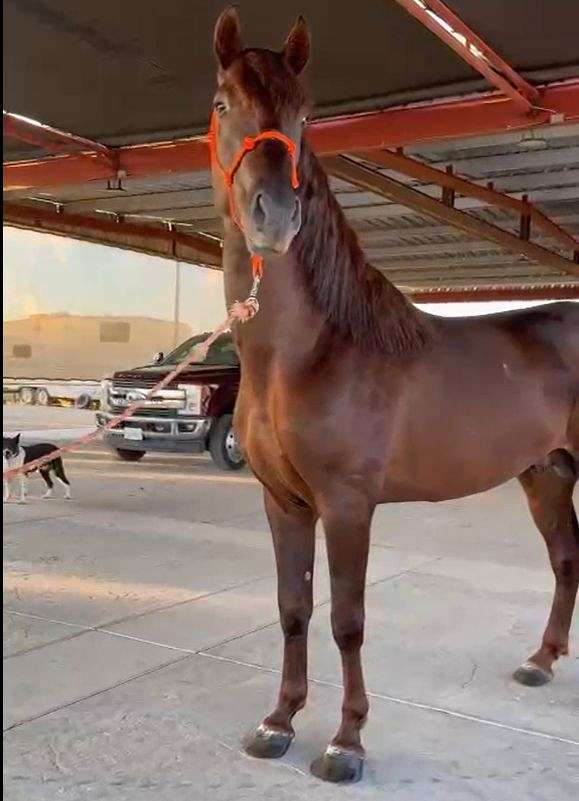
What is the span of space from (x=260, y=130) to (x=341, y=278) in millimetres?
515

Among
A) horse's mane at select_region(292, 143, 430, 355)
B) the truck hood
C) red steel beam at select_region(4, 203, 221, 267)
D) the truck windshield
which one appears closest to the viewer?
horse's mane at select_region(292, 143, 430, 355)

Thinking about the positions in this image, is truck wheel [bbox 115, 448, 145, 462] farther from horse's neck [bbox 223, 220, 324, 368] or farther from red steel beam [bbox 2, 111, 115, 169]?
horse's neck [bbox 223, 220, 324, 368]

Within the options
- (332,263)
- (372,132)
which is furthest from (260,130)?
(372,132)

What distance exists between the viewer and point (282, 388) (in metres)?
2.24

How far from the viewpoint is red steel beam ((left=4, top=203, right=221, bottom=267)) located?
38.3ft

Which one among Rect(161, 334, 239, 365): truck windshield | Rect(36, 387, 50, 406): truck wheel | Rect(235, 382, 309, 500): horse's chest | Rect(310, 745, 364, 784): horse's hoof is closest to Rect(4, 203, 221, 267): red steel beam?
Rect(161, 334, 239, 365): truck windshield

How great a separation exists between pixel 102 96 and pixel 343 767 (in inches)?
192

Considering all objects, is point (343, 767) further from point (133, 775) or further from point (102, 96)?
point (102, 96)

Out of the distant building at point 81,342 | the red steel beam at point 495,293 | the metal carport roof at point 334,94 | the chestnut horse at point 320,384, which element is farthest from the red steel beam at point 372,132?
the red steel beam at point 495,293

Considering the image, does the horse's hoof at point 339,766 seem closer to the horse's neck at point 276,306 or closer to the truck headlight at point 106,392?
the horse's neck at point 276,306

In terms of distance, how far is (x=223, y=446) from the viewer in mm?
8883

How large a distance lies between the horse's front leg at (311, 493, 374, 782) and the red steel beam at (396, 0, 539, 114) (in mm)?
2809

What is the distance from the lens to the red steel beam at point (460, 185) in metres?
6.95

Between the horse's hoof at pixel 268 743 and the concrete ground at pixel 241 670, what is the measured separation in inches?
1.7
